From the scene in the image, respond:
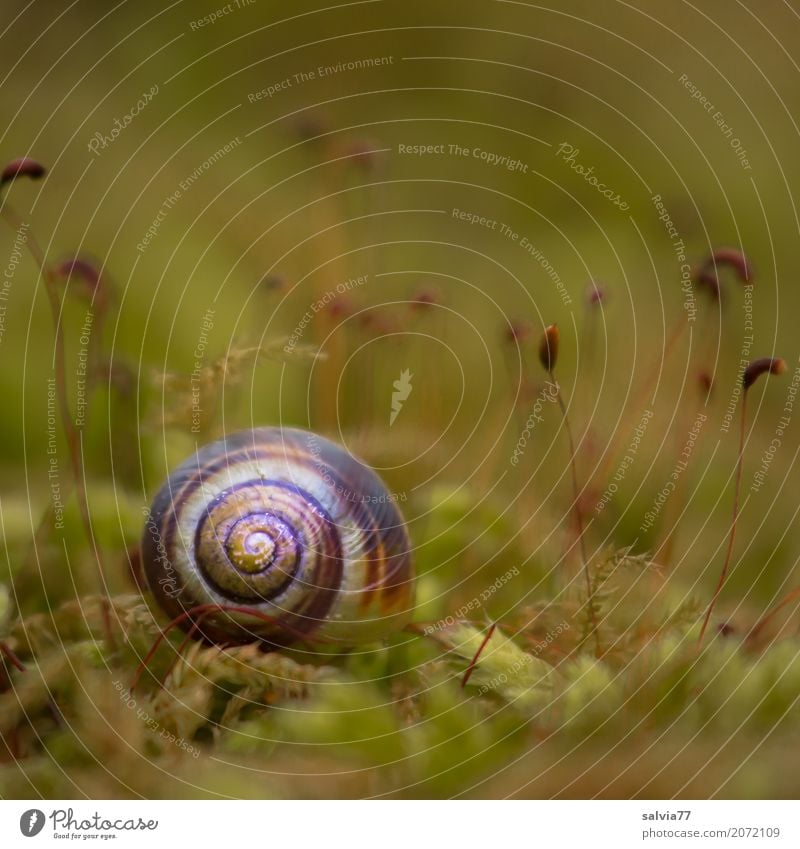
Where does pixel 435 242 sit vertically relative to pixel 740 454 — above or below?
above

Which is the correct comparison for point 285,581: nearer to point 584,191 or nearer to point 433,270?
point 433,270

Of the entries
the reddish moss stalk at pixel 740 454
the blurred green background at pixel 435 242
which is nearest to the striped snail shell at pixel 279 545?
the blurred green background at pixel 435 242

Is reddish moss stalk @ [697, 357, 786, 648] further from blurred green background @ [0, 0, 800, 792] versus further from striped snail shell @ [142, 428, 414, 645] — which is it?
striped snail shell @ [142, 428, 414, 645]

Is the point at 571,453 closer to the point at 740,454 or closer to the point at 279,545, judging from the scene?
the point at 740,454

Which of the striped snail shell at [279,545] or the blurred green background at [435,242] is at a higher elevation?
the blurred green background at [435,242]

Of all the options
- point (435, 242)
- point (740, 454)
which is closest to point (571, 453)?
point (740, 454)

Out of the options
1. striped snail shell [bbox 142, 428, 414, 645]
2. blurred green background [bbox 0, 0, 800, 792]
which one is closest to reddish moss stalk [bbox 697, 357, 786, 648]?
blurred green background [bbox 0, 0, 800, 792]

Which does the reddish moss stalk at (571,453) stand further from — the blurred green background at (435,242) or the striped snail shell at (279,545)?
the striped snail shell at (279,545)

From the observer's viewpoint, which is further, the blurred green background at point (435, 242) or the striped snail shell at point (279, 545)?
the blurred green background at point (435, 242)
